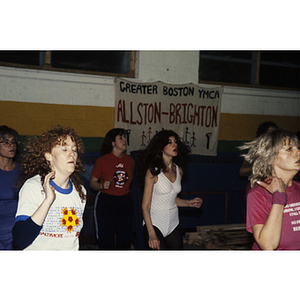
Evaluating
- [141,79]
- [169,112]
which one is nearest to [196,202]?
[169,112]

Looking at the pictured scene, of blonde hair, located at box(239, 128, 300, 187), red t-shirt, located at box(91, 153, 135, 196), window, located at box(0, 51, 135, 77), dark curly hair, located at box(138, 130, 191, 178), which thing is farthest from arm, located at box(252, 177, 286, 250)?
window, located at box(0, 51, 135, 77)

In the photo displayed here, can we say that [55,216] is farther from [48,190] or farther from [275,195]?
[275,195]

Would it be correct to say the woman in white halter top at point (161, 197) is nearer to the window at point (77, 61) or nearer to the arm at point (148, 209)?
the arm at point (148, 209)

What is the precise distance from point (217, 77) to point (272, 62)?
1.46 m

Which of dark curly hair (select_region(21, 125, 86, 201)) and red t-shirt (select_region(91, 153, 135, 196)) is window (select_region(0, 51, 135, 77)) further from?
dark curly hair (select_region(21, 125, 86, 201))

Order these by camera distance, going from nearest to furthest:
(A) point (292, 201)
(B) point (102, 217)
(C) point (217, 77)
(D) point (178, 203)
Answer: (A) point (292, 201), (D) point (178, 203), (B) point (102, 217), (C) point (217, 77)

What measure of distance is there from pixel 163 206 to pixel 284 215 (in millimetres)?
1398

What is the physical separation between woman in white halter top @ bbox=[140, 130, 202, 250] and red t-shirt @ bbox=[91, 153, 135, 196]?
861 mm

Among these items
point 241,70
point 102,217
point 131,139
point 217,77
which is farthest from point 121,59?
point 102,217

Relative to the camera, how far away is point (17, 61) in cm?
507

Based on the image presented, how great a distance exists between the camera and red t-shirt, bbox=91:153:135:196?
4.21 metres

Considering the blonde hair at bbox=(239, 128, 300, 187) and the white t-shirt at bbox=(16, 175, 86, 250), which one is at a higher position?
the blonde hair at bbox=(239, 128, 300, 187)

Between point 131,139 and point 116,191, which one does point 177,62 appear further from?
point 116,191

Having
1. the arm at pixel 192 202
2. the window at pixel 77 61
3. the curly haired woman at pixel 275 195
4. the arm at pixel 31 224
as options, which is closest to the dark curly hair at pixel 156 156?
the arm at pixel 192 202
